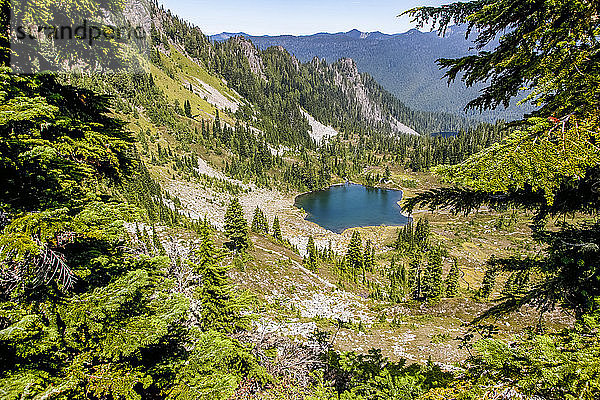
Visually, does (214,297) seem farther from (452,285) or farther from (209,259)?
(452,285)

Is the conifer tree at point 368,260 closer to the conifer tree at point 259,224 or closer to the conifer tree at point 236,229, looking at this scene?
the conifer tree at point 259,224

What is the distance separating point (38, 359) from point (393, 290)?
39359mm

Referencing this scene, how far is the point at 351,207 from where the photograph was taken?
3792 inches

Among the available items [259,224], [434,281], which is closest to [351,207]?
[259,224]

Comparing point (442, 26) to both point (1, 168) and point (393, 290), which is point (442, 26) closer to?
point (1, 168)

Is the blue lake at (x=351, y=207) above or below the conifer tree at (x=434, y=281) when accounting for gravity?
below

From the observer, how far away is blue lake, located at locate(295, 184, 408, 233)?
3243 inches

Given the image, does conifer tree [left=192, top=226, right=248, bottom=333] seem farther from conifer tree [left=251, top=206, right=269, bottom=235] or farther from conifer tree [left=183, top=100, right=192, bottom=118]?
conifer tree [left=183, top=100, right=192, bottom=118]

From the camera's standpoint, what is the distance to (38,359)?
14.2ft

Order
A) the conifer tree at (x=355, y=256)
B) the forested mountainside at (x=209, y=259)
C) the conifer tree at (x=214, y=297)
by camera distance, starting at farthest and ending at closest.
Answer: the conifer tree at (x=355, y=256) → the conifer tree at (x=214, y=297) → the forested mountainside at (x=209, y=259)

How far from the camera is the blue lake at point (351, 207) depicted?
82.4 metres

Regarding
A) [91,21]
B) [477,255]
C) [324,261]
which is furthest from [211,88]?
[91,21]

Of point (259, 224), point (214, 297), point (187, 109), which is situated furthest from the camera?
point (187, 109)

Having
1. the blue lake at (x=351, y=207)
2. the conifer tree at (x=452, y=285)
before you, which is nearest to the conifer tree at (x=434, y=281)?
the conifer tree at (x=452, y=285)
